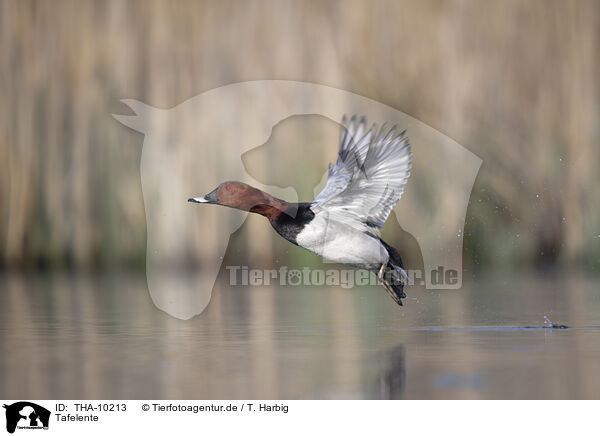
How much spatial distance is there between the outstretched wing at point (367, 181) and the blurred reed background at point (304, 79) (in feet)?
11.0

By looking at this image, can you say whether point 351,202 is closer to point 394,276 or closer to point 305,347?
point 394,276

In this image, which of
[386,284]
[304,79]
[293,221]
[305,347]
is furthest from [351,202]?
[304,79]

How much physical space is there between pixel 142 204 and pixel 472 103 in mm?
3429

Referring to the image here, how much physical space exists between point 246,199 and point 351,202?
0.63 meters

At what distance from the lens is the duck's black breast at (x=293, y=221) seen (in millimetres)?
4609

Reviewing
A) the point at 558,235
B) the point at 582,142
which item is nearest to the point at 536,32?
the point at 582,142

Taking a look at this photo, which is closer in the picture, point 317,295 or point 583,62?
point 317,295

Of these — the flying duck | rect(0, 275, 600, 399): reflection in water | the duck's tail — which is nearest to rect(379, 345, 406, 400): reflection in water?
rect(0, 275, 600, 399): reflection in water

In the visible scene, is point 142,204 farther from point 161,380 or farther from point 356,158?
point 161,380

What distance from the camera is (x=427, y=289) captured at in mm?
8023

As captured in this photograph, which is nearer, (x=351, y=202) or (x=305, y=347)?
(x=305, y=347)

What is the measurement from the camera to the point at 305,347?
418cm
